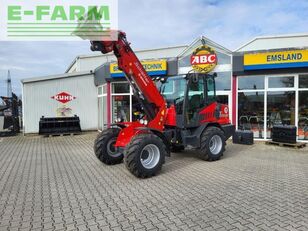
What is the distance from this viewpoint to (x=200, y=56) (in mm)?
11836

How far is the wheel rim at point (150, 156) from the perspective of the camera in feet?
20.4

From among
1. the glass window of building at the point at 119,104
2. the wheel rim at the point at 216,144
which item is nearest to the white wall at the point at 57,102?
the glass window of building at the point at 119,104

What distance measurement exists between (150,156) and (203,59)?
6779 millimetres

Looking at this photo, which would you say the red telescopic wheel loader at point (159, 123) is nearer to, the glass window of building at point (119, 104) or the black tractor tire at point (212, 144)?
the black tractor tire at point (212, 144)

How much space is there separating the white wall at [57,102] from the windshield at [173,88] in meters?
8.98

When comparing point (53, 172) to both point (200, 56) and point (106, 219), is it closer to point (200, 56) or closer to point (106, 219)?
point (106, 219)

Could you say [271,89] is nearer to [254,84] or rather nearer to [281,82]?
[281,82]

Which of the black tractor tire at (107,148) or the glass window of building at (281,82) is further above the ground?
the glass window of building at (281,82)

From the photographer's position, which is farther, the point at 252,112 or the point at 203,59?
the point at 203,59

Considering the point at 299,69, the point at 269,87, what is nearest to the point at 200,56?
the point at 269,87

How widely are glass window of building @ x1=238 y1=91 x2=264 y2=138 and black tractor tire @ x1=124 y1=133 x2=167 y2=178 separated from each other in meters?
6.26

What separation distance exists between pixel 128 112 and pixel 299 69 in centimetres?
793

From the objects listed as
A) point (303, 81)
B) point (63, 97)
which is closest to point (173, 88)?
point (303, 81)

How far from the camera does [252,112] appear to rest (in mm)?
11625
